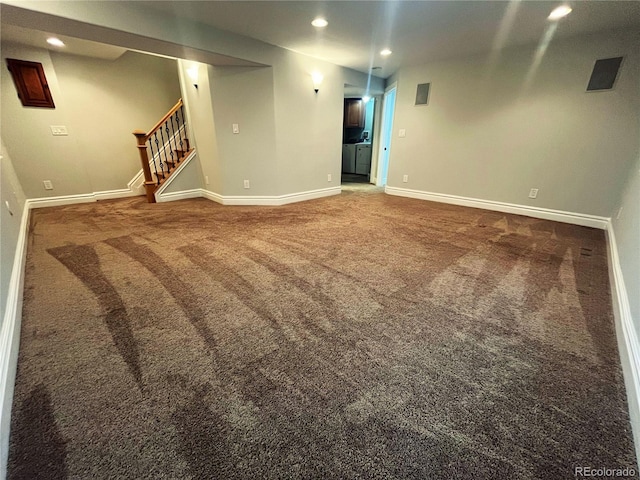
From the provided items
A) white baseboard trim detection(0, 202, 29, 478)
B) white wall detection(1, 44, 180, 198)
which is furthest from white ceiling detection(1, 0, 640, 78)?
white baseboard trim detection(0, 202, 29, 478)

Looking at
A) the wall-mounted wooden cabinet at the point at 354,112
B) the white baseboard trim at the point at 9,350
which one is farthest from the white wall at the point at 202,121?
the wall-mounted wooden cabinet at the point at 354,112

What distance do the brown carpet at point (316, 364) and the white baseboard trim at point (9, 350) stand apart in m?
0.04

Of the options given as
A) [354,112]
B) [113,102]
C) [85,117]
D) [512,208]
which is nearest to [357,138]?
[354,112]

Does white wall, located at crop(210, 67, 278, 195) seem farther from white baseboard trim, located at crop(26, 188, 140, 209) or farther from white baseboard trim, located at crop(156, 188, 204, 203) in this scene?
white baseboard trim, located at crop(26, 188, 140, 209)

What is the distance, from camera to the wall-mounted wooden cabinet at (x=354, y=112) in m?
7.22

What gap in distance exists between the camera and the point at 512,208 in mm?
3916

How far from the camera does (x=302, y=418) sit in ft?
3.33

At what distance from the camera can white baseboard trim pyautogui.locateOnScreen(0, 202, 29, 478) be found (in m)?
0.92

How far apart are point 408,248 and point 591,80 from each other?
3.08 m

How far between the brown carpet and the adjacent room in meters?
0.01

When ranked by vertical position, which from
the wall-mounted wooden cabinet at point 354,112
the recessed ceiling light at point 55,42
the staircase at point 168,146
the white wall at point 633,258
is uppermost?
the recessed ceiling light at point 55,42

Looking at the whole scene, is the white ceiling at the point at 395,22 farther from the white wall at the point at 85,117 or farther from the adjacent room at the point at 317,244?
the white wall at the point at 85,117

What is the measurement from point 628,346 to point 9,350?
300cm

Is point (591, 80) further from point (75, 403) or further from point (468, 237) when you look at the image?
point (75, 403)
